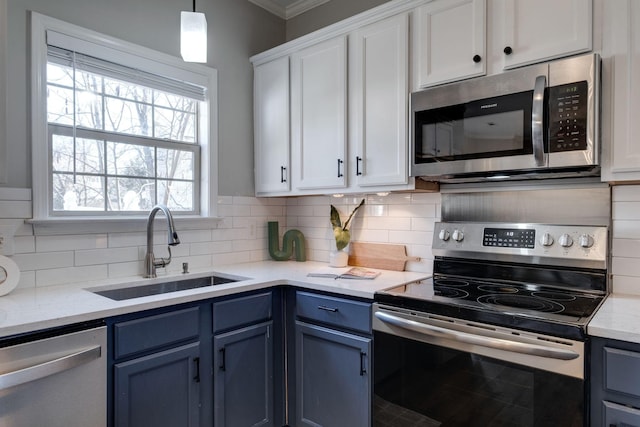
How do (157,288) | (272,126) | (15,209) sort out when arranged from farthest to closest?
(272,126) < (157,288) < (15,209)

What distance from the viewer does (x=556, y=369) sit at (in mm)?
1275

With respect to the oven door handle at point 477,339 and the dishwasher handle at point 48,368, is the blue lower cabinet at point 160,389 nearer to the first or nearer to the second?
the dishwasher handle at point 48,368

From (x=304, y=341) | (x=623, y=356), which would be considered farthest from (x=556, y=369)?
(x=304, y=341)

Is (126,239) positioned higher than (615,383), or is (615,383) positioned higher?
(126,239)

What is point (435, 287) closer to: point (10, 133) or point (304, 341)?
point (304, 341)

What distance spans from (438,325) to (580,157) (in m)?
0.83

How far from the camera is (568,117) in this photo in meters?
1.53

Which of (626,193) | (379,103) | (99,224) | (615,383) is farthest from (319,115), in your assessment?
(615,383)

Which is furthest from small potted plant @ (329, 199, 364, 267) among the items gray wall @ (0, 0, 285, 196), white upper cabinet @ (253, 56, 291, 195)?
gray wall @ (0, 0, 285, 196)

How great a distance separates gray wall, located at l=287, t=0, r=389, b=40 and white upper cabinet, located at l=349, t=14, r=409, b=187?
1.81ft

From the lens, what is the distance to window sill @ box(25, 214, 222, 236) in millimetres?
1851

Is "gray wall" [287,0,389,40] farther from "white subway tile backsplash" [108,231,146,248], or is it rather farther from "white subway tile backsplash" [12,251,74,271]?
"white subway tile backsplash" [12,251,74,271]

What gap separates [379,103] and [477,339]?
4.15 ft

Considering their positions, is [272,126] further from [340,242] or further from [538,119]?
[538,119]
